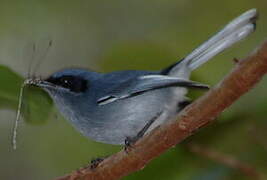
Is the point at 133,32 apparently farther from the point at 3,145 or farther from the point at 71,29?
the point at 3,145

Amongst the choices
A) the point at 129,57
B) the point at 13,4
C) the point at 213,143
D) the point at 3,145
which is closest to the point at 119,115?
the point at 129,57

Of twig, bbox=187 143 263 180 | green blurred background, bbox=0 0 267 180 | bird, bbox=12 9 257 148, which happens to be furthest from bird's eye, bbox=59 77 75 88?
twig, bbox=187 143 263 180

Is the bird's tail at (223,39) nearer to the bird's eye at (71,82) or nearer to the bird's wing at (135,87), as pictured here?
the bird's wing at (135,87)

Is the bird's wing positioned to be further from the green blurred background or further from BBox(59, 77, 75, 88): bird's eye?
the green blurred background

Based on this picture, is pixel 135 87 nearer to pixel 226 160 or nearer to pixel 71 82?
pixel 71 82

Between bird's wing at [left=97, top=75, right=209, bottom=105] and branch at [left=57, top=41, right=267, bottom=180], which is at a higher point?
bird's wing at [left=97, top=75, right=209, bottom=105]

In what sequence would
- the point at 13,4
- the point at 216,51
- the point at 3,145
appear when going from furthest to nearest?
the point at 3,145 → the point at 13,4 → the point at 216,51

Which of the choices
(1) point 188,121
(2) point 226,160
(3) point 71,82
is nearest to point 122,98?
(3) point 71,82

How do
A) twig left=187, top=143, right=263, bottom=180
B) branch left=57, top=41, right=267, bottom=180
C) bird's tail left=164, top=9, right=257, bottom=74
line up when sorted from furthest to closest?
twig left=187, top=143, right=263, bottom=180, bird's tail left=164, top=9, right=257, bottom=74, branch left=57, top=41, right=267, bottom=180
